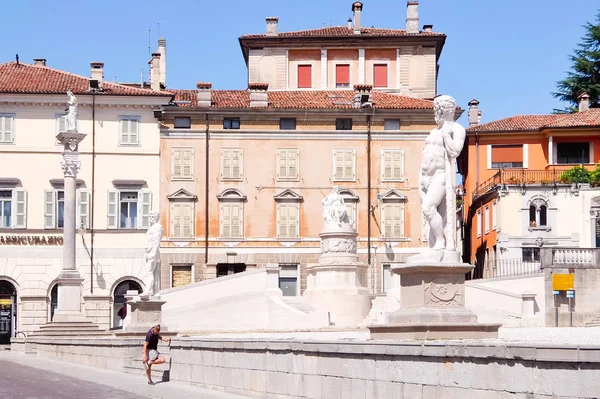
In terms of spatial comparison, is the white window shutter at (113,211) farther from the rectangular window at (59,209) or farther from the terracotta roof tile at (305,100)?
the terracotta roof tile at (305,100)

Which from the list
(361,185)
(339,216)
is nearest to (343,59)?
(361,185)

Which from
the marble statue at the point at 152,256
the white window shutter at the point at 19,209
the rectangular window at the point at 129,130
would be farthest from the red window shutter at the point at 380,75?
the marble statue at the point at 152,256

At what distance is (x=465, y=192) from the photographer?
6900 centimetres

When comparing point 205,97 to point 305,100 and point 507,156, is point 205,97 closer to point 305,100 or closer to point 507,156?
point 305,100

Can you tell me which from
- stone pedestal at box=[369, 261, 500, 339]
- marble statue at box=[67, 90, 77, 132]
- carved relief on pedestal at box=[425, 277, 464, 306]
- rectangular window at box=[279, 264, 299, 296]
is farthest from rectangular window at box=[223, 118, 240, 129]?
carved relief on pedestal at box=[425, 277, 464, 306]

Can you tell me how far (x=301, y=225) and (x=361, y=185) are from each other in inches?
142

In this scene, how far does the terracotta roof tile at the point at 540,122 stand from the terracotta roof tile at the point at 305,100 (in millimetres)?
4011

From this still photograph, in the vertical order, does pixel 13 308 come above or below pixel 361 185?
below

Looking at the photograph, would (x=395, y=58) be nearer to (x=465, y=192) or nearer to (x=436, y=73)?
(x=436, y=73)

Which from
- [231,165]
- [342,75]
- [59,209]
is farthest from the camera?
[342,75]

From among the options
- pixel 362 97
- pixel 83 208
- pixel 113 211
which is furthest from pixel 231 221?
pixel 362 97

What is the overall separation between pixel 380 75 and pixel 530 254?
45.8ft

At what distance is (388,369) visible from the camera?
47.0ft

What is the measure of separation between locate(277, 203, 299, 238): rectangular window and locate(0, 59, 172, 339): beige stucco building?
6103 millimetres
